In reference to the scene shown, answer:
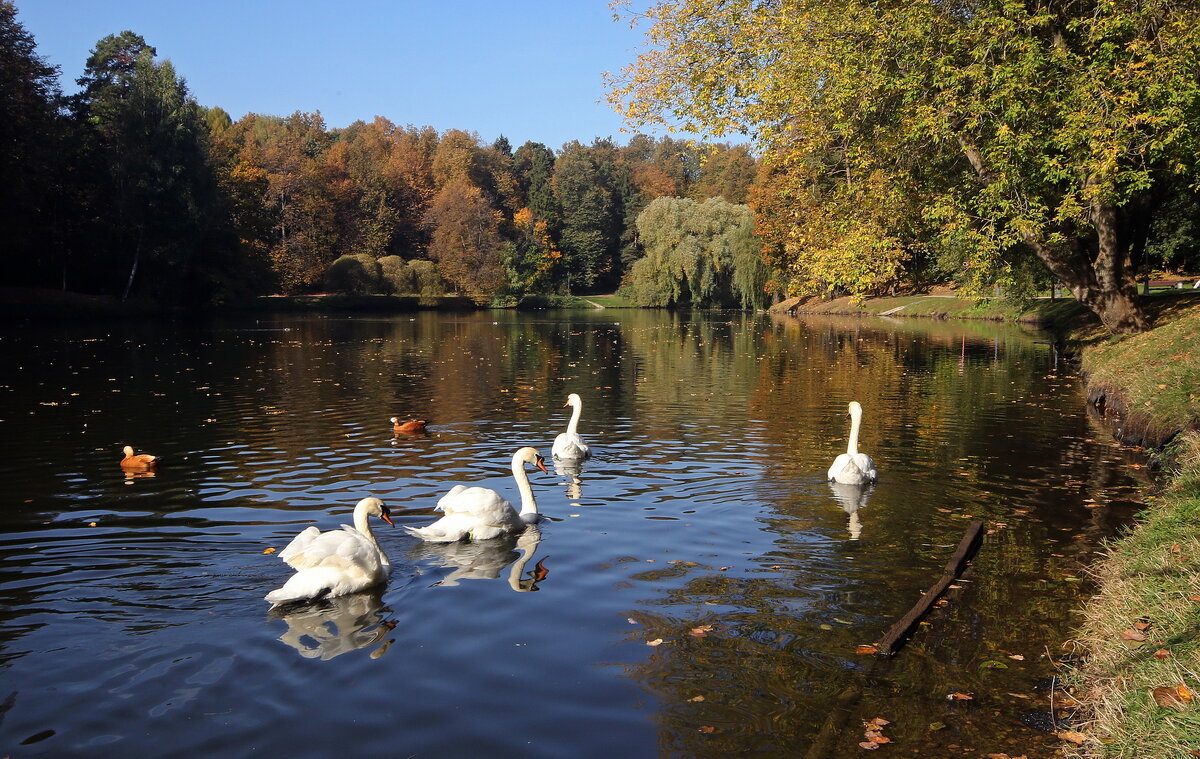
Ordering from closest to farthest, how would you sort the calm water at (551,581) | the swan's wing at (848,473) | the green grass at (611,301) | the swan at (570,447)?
the calm water at (551,581), the swan's wing at (848,473), the swan at (570,447), the green grass at (611,301)

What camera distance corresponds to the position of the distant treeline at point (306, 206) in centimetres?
6119

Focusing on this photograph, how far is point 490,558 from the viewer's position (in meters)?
10.5

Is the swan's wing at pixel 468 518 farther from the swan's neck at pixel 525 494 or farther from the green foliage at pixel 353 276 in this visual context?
the green foliage at pixel 353 276

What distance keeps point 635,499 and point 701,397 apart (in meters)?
11.7

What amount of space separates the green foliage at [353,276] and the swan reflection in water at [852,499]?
79438 millimetres

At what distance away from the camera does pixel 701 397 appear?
2464 cm

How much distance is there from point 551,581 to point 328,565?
2.27 meters

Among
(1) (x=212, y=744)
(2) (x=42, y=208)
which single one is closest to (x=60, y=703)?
(1) (x=212, y=744)

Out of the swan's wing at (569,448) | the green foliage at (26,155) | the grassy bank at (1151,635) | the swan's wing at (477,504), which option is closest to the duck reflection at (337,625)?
the swan's wing at (477,504)

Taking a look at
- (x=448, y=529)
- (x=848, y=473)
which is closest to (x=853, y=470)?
(x=848, y=473)

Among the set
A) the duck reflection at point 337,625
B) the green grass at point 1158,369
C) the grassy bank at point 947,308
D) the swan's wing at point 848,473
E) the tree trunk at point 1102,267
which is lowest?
the duck reflection at point 337,625

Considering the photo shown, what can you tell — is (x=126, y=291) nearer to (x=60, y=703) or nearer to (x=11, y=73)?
(x=11, y=73)

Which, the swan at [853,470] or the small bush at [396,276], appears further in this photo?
the small bush at [396,276]

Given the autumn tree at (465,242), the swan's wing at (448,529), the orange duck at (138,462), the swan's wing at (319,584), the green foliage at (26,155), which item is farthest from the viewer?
the autumn tree at (465,242)
